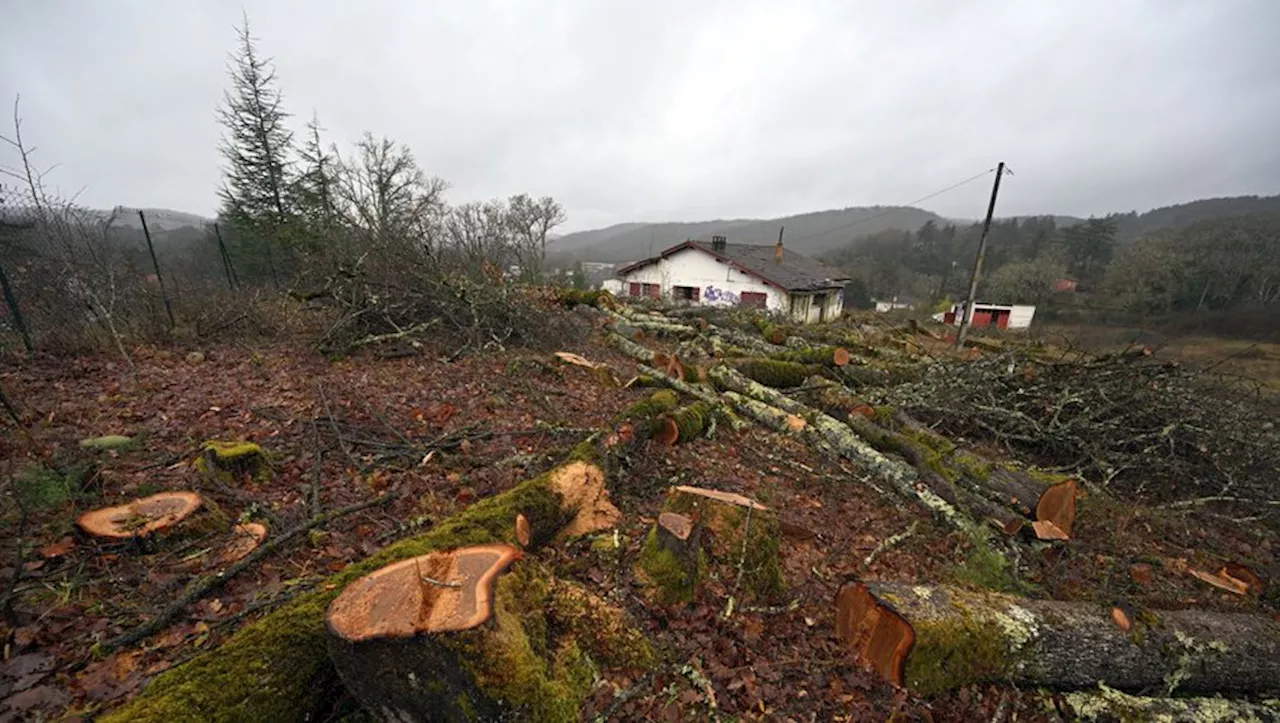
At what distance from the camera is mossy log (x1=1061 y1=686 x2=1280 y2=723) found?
236 centimetres

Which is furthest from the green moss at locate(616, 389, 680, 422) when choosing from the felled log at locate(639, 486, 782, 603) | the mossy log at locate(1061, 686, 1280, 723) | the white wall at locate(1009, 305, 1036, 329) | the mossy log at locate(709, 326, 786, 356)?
the white wall at locate(1009, 305, 1036, 329)

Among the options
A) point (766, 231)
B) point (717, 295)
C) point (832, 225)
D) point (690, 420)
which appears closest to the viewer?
point (690, 420)

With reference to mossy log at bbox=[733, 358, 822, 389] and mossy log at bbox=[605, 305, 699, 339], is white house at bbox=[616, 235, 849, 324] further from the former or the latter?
mossy log at bbox=[733, 358, 822, 389]

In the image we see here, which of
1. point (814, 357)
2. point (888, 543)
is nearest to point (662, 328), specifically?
point (814, 357)

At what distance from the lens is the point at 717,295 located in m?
23.8

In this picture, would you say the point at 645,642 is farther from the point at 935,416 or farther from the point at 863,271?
the point at 863,271

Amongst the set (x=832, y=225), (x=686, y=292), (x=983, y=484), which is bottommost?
(x=983, y=484)

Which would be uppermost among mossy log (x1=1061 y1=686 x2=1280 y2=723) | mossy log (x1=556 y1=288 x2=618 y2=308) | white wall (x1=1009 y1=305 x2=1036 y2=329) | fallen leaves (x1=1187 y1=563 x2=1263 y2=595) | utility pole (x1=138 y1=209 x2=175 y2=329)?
utility pole (x1=138 y1=209 x2=175 y2=329)

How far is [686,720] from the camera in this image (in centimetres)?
218

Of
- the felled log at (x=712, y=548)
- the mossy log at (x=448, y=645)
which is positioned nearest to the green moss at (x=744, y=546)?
the felled log at (x=712, y=548)

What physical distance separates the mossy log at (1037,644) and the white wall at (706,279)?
19857 millimetres

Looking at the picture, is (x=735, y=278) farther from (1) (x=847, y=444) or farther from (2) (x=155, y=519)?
(2) (x=155, y=519)

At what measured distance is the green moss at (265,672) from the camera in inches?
63.5

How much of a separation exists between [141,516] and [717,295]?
74.2ft
